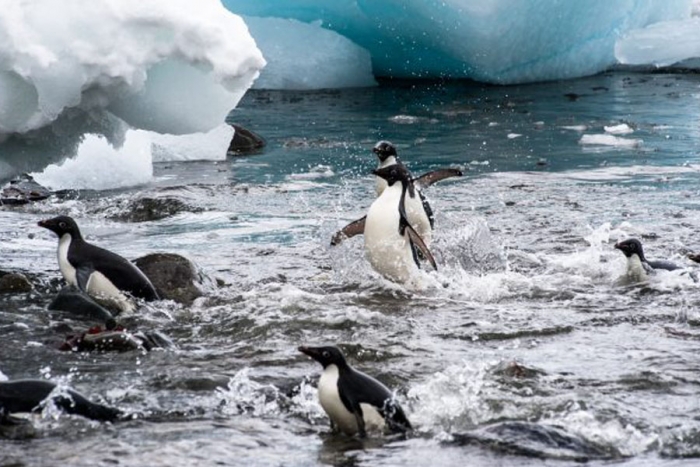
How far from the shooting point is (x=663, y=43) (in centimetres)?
1953

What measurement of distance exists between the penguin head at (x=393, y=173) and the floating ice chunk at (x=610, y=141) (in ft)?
20.1

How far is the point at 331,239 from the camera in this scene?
8.62 metres

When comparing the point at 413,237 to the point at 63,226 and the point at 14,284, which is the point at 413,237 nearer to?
the point at 63,226

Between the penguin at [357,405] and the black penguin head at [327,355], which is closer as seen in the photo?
the penguin at [357,405]

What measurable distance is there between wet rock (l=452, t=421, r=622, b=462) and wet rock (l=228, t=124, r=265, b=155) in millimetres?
9656

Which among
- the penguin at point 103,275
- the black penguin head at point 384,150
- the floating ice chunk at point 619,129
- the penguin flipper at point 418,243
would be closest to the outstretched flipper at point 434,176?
the black penguin head at point 384,150

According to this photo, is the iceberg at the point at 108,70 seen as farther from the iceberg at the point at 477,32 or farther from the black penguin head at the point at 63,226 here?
the iceberg at the point at 477,32

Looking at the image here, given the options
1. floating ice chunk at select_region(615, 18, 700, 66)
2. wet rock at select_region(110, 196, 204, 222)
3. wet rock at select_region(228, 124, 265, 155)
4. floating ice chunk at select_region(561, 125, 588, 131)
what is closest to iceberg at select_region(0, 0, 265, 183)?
wet rock at select_region(110, 196, 204, 222)

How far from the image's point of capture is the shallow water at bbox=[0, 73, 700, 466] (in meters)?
4.87

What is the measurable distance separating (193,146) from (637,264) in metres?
6.99

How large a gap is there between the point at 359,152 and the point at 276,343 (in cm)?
762

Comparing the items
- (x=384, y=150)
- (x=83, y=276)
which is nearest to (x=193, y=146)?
(x=384, y=150)

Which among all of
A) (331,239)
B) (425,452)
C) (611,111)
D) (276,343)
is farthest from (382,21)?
(425,452)

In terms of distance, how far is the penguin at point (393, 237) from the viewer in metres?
8.05
